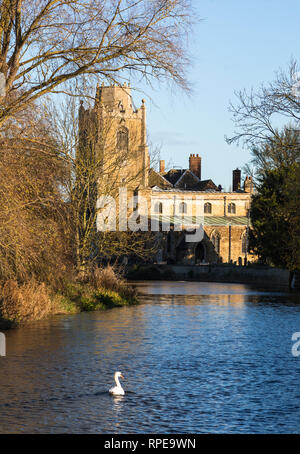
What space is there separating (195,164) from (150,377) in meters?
85.9

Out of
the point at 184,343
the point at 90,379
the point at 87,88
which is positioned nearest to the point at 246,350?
the point at 184,343

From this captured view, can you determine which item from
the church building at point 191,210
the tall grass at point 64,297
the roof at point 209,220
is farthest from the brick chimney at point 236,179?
the tall grass at point 64,297

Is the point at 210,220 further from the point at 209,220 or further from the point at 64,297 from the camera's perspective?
the point at 64,297

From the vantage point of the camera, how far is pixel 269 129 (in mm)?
19875

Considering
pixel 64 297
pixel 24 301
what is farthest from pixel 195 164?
pixel 24 301

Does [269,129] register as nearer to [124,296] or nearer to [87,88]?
[87,88]

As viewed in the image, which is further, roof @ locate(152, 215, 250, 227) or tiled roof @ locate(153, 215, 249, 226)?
tiled roof @ locate(153, 215, 249, 226)

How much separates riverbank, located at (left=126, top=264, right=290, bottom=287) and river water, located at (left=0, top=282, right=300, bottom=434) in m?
34.6

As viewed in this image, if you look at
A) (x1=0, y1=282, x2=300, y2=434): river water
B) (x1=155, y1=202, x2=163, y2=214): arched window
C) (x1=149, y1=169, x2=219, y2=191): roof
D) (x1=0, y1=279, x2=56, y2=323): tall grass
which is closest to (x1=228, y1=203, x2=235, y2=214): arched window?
(x1=149, y1=169, x2=219, y2=191): roof

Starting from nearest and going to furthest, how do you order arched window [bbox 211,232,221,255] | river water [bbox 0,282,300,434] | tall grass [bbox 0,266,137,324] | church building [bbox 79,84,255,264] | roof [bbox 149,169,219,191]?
1. river water [bbox 0,282,300,434]
2. tall grass [bbox 0,266,137,324]
3. church building [bbox 79,84,255,264]
4. arched window [bbox 211,232,221,255]
5. roof [bbox 149,169,219,191]

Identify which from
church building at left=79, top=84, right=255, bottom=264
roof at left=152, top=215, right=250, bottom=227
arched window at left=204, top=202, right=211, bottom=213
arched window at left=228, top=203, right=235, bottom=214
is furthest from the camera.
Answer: arched window at left=228, top=203, right=235, bottom=214

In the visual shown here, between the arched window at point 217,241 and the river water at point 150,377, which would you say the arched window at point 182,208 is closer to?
the arched window at point 217,241

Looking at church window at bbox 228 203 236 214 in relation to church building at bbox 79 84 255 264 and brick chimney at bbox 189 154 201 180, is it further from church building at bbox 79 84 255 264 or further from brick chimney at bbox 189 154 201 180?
brick chimney at bbox 189 154 201 180

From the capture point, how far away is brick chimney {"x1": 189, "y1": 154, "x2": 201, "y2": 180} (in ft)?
320
